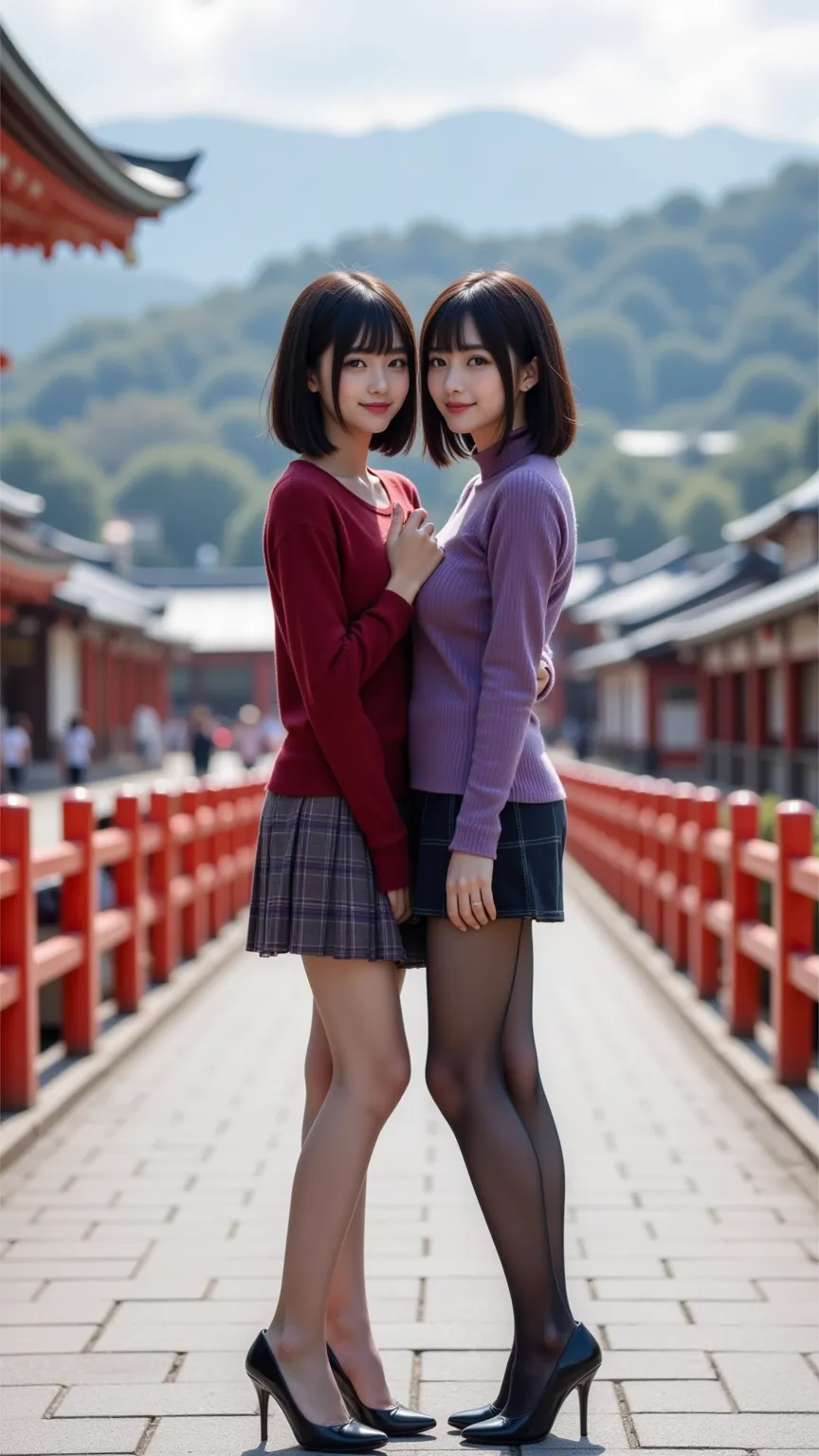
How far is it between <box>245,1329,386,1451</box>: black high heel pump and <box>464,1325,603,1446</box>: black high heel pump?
0.19 metres

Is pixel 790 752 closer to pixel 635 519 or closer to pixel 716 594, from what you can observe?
pixel 716 594

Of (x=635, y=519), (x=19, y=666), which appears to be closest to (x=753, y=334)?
(x=635, y=519)

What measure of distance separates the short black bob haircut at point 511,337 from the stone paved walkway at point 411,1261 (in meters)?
1.84

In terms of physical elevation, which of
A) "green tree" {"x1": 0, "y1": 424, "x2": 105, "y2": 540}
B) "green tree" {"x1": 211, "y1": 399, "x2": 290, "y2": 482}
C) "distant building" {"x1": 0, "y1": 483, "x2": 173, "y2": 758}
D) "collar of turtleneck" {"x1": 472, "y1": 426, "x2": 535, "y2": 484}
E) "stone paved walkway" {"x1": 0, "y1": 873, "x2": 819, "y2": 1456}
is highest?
"green tree" {"x1": 211, "y1": 399, "x2": 290, "y2": 482}

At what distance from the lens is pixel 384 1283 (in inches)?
174

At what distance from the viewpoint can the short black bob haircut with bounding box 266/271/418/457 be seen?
3.27 meters

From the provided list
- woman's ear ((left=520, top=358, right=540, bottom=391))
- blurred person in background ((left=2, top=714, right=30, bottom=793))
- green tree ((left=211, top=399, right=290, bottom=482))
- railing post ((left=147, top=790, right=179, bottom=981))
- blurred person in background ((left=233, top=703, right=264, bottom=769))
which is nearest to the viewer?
woman's ear ((left=520, top=358, right=540, bottom=391))

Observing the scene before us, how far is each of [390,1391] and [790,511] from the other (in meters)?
26.1

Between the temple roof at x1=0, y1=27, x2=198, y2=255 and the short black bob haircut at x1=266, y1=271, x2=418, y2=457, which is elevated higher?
the temple roof at x1=0, y1=27, x2=198, y2=255

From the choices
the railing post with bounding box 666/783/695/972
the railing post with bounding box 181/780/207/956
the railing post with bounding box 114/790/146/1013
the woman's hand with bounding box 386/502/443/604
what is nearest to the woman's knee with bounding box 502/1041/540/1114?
the woman's hand with bounding box 386/502/443/604

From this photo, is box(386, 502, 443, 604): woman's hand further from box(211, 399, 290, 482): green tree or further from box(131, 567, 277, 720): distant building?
box(211, 399, 290, 482): green tree

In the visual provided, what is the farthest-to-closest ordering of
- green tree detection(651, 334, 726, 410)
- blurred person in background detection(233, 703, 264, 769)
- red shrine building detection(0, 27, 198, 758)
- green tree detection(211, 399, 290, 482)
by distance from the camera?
green tree detection(651, 334, 726, 410)
green tree detection(211, 399, 290, 482)
blurred person in background detection(233, 703, 264, 769)
red shrine building detection(0, 27, 198, 758)

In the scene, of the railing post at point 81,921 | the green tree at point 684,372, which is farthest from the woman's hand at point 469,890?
the green tree at point 684,372

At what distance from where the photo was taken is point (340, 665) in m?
3.10
